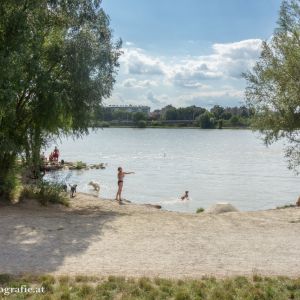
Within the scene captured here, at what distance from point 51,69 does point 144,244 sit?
947 cm

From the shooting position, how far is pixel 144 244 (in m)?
12.1

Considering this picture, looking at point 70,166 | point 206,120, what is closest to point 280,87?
point 70,166

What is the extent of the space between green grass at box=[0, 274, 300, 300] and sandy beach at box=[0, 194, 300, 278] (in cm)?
69

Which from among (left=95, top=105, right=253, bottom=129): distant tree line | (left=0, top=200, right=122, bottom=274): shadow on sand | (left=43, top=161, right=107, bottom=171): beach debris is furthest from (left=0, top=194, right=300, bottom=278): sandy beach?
(left=95, top=105, right=253, bottom=129): distant tree line

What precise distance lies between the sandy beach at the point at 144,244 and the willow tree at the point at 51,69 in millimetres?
3262

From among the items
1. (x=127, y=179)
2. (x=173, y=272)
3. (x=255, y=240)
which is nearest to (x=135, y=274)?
(x=173, y=272)

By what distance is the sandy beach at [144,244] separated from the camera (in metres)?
9.69

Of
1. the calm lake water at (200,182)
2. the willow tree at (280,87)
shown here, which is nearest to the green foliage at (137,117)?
the calm lake water at (200,182)

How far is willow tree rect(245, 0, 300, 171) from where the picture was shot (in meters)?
19.7

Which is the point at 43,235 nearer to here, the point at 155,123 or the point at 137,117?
the point at 137,117

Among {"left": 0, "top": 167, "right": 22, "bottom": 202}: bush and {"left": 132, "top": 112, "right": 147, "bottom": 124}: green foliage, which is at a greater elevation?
{"left": 132, "top": 112, "right": 147, "bottom": 124}: green foliage

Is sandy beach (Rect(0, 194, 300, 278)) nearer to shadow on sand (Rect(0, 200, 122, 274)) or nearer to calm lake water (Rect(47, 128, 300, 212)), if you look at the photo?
shadow on sand (Rect(0, 200, 122, 274))

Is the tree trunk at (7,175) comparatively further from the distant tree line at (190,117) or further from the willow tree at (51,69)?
the distant tree line at (190,117)

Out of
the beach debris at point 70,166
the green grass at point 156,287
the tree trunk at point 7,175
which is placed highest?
the tree trunk at point 7,175
